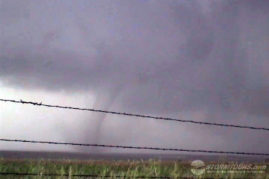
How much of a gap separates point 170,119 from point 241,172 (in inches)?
203

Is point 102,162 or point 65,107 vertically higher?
point 102,162

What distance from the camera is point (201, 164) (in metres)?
11.3

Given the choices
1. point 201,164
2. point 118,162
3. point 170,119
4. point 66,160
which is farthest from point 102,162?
point 170,119

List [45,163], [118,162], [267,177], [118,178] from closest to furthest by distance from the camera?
[118,178] → [267,177] → [45,163] → [118,162]

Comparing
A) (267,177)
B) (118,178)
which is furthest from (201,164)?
(118,178)

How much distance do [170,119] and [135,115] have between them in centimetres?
60

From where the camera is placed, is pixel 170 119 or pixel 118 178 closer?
pixel 170 119

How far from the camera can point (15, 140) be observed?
19.9ft

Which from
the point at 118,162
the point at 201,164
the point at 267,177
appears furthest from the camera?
the point at 118,162

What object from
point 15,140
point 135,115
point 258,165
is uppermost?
point 258,165

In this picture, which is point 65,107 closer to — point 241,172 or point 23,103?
point 23,103

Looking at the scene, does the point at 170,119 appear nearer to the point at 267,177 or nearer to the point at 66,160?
the point at 267,177

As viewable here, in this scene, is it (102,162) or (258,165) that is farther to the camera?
(102,162)

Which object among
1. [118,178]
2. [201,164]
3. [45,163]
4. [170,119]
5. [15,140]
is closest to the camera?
[15,140]
